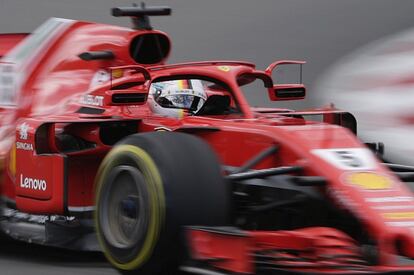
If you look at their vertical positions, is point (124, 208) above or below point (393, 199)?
below

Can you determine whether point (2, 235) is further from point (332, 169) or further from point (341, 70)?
point (341, 70)

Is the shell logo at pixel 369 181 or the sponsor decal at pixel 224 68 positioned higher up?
the sponsor decal at pixel 224 68

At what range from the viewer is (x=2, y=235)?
7301 mm

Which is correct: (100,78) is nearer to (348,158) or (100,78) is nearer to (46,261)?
(46,261)

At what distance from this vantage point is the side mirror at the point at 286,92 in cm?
719

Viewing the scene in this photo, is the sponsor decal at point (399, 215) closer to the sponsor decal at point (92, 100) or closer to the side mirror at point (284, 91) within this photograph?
the side mirror at point (284, 91)

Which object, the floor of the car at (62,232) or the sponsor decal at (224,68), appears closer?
the floor of the car at (62,232)

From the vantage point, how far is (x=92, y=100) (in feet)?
22.5

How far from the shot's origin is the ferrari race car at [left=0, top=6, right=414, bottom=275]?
5.09 metres

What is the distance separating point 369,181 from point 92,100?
231 cm

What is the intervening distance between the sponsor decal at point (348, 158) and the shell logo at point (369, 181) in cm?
6

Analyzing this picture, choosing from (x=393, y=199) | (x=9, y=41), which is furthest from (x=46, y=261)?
(x=393, y=199)

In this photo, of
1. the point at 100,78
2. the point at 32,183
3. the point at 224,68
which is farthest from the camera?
the point at 100,78

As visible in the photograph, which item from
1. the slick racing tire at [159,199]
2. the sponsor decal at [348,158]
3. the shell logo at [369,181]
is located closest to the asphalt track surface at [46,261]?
the slick racing tire at [159,199]
